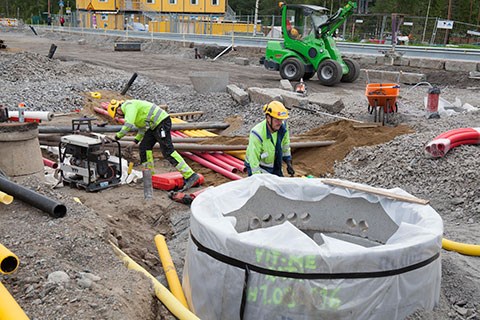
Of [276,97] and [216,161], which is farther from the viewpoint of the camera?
[276,97]

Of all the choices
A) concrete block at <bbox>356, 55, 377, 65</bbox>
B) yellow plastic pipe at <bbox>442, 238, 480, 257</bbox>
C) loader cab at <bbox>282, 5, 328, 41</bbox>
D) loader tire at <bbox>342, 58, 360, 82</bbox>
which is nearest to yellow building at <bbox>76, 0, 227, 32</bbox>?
concrete block at <bbox>356, 55, 377, 65</bbox>

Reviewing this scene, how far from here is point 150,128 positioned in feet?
28.0

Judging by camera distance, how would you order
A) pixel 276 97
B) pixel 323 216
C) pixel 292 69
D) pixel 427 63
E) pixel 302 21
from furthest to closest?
pixel 427 63 < pixel 292 69 < pixel 302 21 < pixel 276 97 < pixel 323 216

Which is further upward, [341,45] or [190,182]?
[341,45]

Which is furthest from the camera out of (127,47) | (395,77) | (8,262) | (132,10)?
(132,10)

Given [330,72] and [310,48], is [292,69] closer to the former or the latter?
[310,48]

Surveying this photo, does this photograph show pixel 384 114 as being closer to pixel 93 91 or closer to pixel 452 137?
pixel 452 137

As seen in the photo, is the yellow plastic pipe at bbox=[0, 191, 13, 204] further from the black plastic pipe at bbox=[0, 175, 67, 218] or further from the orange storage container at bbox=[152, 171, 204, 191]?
the orange storage container at bbox=[152, 171, 204, 191]

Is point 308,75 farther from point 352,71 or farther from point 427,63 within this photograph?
point 427,63

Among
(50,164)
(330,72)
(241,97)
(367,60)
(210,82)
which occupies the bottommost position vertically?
(50,164)

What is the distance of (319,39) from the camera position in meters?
17.4

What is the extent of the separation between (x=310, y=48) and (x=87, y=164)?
38.5 ft

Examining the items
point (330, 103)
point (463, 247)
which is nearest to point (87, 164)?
point (463, 247)

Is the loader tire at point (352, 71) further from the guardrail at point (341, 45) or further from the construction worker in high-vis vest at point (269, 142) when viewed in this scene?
the construction worker in high-vis vest at point (269, 142)
